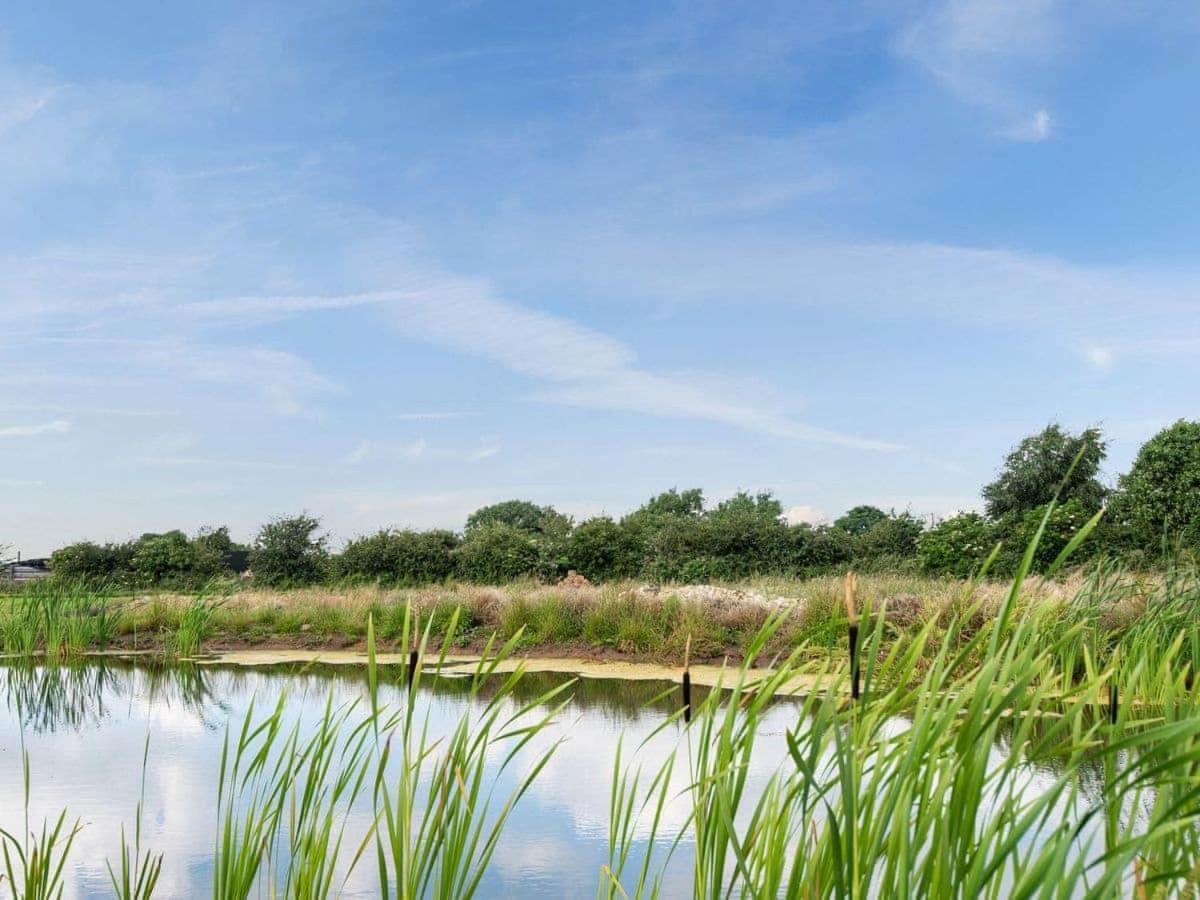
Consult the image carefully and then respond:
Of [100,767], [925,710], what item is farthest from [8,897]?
[925,710]

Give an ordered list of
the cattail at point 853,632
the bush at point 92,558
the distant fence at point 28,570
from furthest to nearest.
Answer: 1. the distant fence at point 28,570
2. the bush at point 92,558
3. the cattail at point 853,632

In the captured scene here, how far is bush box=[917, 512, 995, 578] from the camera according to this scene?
1797cm

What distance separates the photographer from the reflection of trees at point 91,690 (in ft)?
23.6

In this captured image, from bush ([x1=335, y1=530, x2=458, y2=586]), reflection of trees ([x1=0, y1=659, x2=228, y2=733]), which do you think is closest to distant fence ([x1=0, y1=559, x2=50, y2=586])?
bush ([x1=335, y1=530, x2=458, y2=586])

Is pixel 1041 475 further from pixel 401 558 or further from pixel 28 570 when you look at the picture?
pixel 28 570

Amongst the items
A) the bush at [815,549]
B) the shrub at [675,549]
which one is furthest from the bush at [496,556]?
the bush at [815,549]

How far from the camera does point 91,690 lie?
859 cm

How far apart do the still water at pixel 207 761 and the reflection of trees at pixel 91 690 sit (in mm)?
24

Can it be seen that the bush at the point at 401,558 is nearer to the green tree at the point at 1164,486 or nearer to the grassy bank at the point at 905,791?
the green tree at the point at 1164,486

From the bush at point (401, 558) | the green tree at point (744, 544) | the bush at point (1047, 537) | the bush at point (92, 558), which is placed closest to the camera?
the bush at point (1047, 537)

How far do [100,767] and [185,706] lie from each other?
211 centimetres

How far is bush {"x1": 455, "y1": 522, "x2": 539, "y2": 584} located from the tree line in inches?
1.1

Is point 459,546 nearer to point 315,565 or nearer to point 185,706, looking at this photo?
point 315,565

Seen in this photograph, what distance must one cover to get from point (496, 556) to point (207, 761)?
14584mm
